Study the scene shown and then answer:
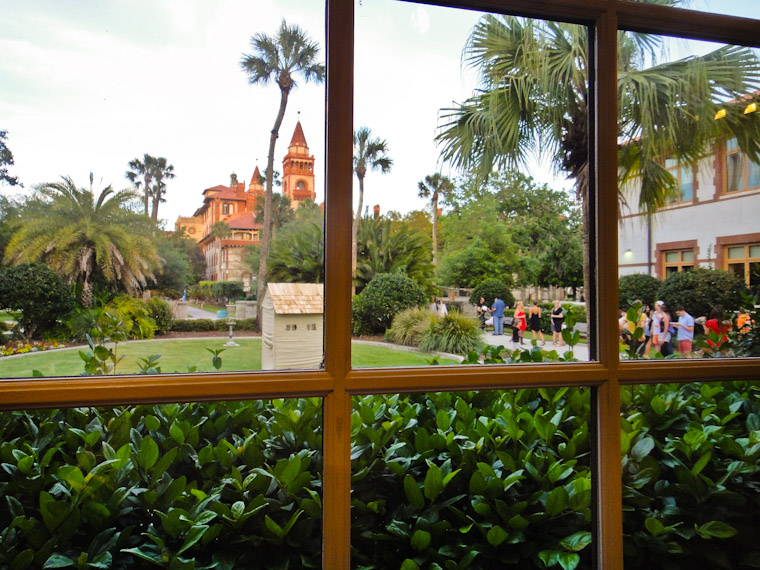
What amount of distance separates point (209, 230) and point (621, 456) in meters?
0.87

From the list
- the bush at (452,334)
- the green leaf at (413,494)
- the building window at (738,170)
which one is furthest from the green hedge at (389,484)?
the building window at (738,170)

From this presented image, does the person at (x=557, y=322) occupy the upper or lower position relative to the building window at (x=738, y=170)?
lower

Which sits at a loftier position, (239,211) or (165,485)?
(239,211)

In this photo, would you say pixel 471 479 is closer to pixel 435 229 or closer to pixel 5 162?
pixel 435 229

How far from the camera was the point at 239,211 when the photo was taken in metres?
0.87

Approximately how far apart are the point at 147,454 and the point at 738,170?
1319 millimetres

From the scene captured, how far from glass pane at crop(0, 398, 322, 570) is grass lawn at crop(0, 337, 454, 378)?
0.08 m

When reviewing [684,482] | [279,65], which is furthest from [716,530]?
[279,65]

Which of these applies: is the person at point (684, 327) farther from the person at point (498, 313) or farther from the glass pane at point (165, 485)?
the glass pane at point (165, 485)

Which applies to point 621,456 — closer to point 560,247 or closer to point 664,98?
point 560,247

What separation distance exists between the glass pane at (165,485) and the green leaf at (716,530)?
29.4 inches

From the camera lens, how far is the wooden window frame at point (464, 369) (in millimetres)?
770

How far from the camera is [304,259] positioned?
0.88m

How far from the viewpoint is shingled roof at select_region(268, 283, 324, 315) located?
87 centimetres
